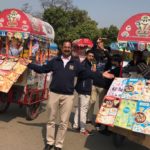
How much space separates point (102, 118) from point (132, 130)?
1.94 ft

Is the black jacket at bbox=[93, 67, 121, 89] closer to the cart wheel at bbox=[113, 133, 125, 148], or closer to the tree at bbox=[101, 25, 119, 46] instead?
the cart wheel at bbox=[113, 133, 125, 148]

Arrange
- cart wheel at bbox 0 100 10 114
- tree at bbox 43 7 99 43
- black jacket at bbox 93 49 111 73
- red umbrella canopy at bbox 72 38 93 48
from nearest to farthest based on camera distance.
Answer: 1. black jacket at bbox 93 49 111 73
2. red umbrella canopy at bbox 72 38 93 48
3. cart wheel at bbox 0 100 10 114
4. tree at bbox 43 7 99 43

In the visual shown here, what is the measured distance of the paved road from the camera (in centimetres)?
644

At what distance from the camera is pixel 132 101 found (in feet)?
18.9

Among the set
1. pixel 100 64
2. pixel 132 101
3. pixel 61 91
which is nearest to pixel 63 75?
pixel 61 91

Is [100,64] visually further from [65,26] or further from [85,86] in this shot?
[65,26]

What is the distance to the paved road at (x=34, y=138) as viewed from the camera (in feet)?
21.1

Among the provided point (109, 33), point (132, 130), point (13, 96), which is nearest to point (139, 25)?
point (132, 130)

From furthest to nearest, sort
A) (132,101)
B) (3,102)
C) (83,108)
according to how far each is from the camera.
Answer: (3,102)
(83,108)
(132,101)

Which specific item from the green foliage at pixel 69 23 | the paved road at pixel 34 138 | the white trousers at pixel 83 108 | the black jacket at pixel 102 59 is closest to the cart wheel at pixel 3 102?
the paved road at pixel 34 138

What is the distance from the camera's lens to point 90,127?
27.0ft

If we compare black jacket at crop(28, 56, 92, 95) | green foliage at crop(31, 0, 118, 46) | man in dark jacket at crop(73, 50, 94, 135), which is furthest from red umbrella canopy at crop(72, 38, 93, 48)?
green foliage at crop(31, 0, 118, 46)

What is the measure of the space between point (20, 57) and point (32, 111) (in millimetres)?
1339

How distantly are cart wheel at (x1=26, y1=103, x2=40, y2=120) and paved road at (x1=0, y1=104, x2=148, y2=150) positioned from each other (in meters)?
0.12
